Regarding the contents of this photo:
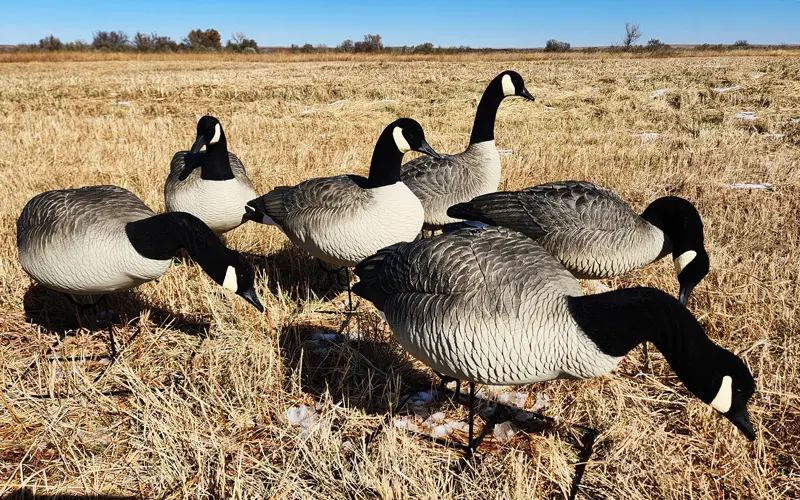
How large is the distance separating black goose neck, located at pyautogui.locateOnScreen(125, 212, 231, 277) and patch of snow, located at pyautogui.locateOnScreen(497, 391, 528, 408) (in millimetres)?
2234

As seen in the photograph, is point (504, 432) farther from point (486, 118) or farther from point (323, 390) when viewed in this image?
point (486, 118)

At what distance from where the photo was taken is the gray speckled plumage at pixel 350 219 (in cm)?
473

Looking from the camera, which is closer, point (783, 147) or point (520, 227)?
point (520, 227)

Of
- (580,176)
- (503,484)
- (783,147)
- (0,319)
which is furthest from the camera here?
(783,147)

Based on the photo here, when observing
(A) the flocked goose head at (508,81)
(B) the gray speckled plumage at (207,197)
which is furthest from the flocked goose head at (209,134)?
(A) the flocked goose head at (508,81)

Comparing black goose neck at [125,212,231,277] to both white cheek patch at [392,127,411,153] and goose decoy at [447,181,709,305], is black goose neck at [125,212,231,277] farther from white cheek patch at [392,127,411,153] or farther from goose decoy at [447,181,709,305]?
goose decoy at [447,181,709,305]

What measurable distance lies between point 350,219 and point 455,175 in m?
2.19

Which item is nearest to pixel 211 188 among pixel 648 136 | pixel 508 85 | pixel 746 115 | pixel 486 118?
pixel 486 118

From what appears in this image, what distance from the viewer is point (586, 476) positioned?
10.4 ft

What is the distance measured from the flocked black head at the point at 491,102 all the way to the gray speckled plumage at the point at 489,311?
3.88 metres

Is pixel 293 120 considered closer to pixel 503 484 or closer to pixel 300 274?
pixel 300 274

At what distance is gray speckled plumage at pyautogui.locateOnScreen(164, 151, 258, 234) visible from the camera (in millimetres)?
5777

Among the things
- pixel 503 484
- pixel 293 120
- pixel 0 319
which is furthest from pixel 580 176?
pixel 293 120

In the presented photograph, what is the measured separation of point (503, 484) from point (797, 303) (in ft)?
11.1
